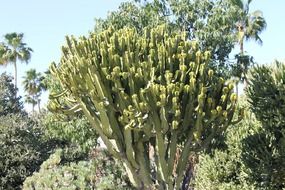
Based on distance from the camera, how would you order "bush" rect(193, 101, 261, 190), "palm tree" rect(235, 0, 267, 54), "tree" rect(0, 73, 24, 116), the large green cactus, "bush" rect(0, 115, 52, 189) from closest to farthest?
the large green cactus, "bush" rect(193, 101, 261, 190), "bush" rect(0, 115, 52, 189), "tree" rect(0, 73, 24, 116), "palm tree" rect(235, 0, 267, 54)

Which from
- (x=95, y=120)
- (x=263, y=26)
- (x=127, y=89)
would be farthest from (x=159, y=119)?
(x=263, y=26)

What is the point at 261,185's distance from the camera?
9.79 meters

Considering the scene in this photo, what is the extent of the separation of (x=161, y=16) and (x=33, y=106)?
85.6 feet

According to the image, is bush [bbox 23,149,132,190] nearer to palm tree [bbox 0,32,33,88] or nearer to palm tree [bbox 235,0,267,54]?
palm tree [bbox 235,0,267,54]

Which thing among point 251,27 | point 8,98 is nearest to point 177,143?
point 8,98

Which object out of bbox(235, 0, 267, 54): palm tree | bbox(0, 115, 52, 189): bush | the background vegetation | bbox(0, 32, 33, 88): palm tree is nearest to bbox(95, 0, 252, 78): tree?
the background vegetation

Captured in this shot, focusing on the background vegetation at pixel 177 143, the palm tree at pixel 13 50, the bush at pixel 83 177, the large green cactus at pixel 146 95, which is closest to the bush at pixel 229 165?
the background vegetation at pixel 177 143

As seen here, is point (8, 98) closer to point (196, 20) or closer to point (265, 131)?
point (196, 20)

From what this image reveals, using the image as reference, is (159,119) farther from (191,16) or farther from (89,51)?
(191,16)

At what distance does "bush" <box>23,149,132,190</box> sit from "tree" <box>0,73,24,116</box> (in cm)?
458

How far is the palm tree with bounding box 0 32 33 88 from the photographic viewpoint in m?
30.3

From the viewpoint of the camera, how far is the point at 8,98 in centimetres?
1459

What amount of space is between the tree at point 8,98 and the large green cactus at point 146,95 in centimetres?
520

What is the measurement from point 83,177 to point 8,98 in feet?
20.1
